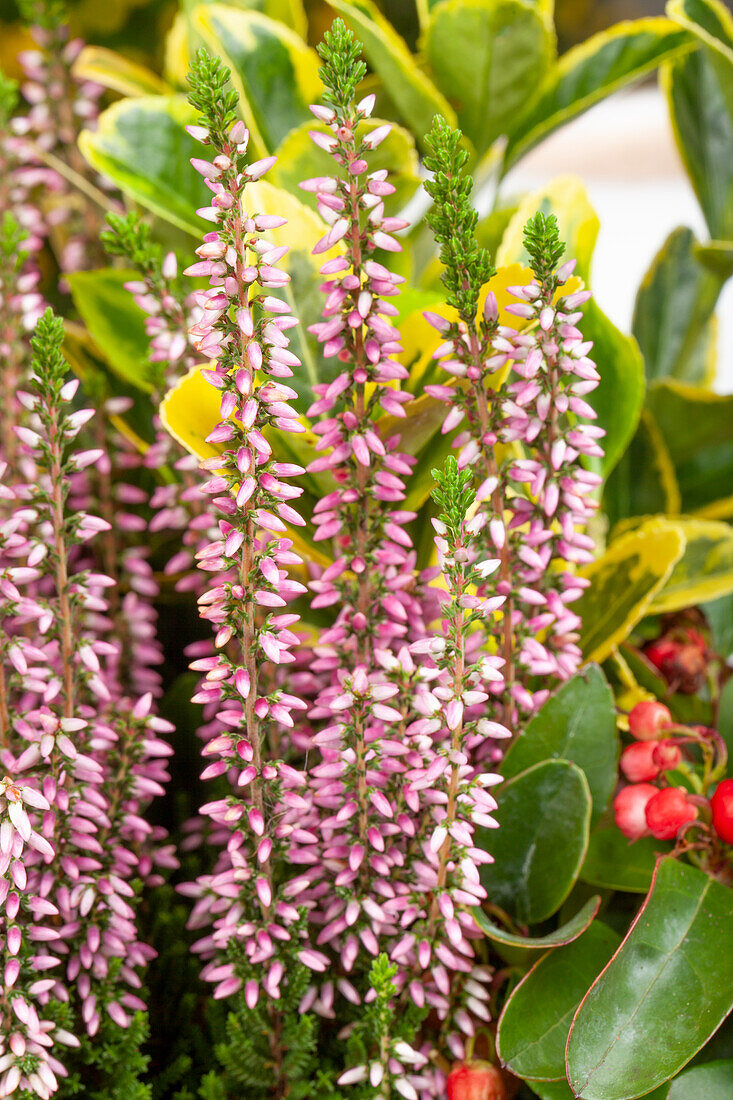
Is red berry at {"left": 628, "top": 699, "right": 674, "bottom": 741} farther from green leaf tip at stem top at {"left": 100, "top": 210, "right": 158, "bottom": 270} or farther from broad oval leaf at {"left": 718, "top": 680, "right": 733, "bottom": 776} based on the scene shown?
green leaf tip at stem top at {"left": 100, "top": 210, "right": 158, "bottom": 270}

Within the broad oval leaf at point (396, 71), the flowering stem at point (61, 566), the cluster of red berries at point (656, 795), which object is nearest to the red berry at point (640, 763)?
the cluster of red berries at point (656, 795)

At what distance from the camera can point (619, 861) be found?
1.39ft

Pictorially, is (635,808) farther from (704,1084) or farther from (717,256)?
(717,256)

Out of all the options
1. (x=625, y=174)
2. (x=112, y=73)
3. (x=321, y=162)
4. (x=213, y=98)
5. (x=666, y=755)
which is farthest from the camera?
(x=625, y=174)

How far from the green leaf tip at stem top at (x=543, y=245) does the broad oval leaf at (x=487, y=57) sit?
0.98 ft

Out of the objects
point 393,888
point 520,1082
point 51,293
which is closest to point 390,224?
point 393,888

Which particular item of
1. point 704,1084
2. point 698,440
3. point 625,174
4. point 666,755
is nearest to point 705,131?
point 698,440

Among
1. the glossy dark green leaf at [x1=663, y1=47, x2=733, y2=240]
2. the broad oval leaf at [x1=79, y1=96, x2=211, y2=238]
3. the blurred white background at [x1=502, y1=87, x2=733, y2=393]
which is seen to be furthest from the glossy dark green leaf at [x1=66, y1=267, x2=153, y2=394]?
the blurred white background at [x1=502, y1=87, x2=733, y2=393]

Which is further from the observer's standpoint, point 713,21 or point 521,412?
point 713,21

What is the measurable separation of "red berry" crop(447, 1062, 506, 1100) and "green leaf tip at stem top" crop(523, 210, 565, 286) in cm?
28

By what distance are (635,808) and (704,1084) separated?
0.10m

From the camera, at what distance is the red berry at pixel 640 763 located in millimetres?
406

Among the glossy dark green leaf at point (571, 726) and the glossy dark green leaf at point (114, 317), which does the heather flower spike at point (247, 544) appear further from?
the glossy dark green leaf at point (114, 317)

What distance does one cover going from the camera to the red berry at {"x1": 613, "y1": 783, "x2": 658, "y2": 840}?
395 mm
